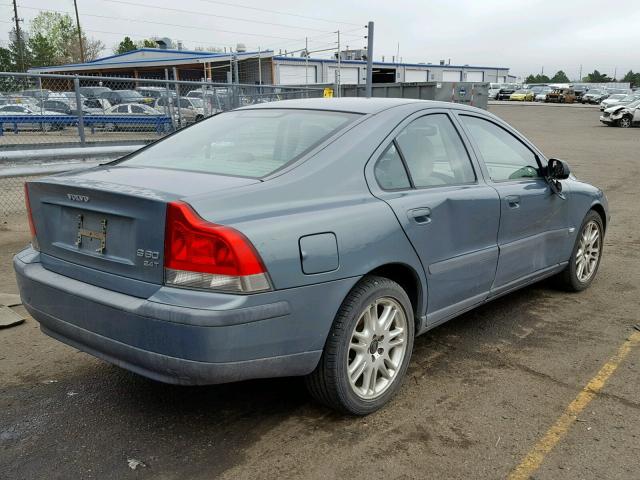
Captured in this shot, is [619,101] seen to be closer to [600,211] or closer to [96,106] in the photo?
[96,106]

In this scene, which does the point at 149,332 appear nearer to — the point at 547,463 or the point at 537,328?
the point at 547,463

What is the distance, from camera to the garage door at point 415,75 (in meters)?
68.1

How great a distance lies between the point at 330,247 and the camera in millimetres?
2787

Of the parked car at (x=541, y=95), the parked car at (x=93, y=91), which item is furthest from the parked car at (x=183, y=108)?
the parked car at (x=541, y=95)

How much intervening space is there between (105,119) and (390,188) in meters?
7.53

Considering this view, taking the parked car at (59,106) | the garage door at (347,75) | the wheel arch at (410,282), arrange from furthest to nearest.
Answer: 1. the garage door at (347,75)
2. the parked car at (59,106)
3. the wheel arch at (410,282)

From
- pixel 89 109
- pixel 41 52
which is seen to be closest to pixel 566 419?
pixel 89 109

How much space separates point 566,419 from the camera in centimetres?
312

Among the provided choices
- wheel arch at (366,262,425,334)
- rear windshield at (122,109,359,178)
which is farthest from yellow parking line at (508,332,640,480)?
rear windshield at (122,109,359,178)

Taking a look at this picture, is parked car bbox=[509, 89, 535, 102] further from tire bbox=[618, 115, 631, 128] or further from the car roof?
the car roof

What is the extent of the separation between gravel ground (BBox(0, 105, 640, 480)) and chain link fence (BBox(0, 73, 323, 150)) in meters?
4.10

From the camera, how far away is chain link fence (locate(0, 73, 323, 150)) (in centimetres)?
831

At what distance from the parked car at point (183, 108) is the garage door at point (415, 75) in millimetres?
59204

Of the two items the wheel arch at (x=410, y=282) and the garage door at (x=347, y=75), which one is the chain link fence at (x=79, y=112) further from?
the garage door at (x=347, y=75)
